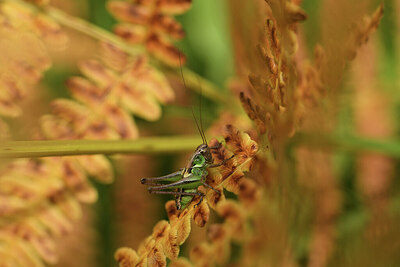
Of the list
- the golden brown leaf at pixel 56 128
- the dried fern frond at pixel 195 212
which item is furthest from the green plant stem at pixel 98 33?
the dried fern frond at pixel 195 212

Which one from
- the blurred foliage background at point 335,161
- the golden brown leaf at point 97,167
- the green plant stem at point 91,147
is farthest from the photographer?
the blurred foliage background at point 335,161

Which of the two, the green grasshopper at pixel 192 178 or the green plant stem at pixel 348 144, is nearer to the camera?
the green grasshopper at pixel 192 178

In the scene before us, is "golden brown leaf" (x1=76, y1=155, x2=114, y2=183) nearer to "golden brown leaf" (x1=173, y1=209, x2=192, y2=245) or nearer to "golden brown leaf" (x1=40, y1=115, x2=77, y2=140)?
"golden brown leaf" (x1=40, y1=115, x2=77, y2=140)

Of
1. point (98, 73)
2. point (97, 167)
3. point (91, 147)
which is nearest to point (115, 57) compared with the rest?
point (98, 73)

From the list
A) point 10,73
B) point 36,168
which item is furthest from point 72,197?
point 10,73

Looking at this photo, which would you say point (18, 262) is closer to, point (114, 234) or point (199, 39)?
point (114, 234)

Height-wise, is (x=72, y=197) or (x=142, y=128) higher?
(x=142, y=128)

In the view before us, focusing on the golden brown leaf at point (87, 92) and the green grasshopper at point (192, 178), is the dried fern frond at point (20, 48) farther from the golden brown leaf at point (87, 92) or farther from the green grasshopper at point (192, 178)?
the green grasshopper at point (192, 178)
